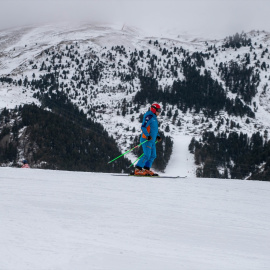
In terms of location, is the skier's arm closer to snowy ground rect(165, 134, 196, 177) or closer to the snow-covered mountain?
snowy ground rect(165, 134, 196, 177)

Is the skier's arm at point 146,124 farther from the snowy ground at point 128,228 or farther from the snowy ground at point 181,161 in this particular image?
the snowy ground at point 181,161

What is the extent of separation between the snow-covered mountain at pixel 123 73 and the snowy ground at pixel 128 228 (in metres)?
85.4

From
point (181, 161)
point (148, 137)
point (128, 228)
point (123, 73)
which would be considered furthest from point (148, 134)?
point (123, 73)

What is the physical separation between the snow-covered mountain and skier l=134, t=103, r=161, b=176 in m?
81.3

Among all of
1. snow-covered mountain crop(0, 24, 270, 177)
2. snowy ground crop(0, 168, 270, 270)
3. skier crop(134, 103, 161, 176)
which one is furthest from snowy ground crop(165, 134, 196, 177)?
snowy ground crop(0, 168, 270, 270)

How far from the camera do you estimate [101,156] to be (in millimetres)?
81812

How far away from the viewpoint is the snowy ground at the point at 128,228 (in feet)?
11.5

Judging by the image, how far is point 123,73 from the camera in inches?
5768

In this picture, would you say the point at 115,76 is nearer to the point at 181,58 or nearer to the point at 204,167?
the point at 181,58

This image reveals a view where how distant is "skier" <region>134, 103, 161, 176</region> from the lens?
10422 mm

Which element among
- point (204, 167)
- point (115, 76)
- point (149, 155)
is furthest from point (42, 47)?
point (149, 155)

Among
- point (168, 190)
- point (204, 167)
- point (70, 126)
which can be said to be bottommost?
point (204, 167)

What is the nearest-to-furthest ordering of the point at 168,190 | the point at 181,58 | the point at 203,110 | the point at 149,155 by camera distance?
the point at 168,190, the point at 149,155, the point at 203,110, the point at 181,58

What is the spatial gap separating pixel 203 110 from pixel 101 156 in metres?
56.6
